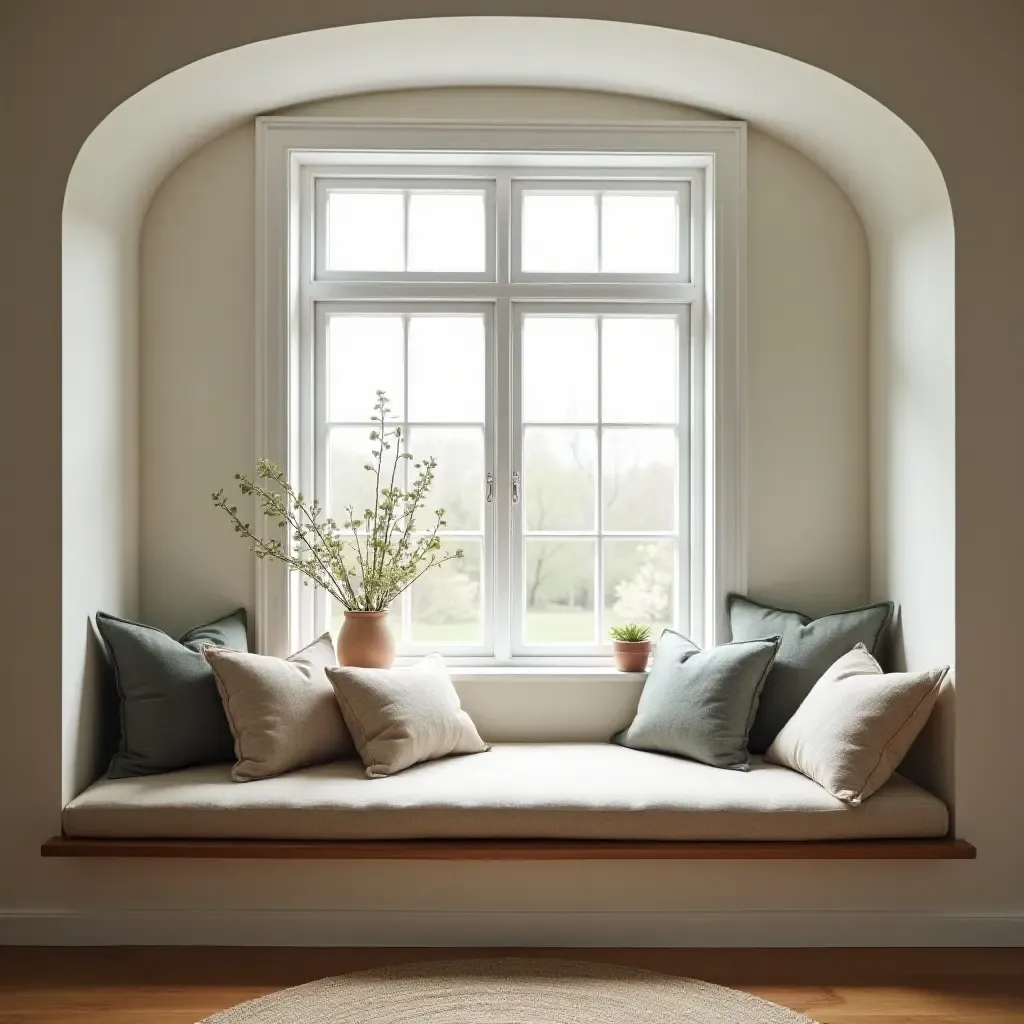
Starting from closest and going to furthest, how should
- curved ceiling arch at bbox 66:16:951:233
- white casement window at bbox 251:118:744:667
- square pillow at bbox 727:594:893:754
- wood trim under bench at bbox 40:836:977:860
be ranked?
wood trim under bench at bbox 40:836:977:860 < curved ceiling arch at bbox 66:16:951:233 < square pillow at bbox 727:594:893:754 < white casement window at bbox 251:118:744:667

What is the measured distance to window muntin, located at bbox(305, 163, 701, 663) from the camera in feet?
11.4

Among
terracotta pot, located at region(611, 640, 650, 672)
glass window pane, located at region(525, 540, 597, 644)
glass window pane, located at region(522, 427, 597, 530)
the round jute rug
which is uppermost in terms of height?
glass window pane, located at region(522, 427, 597, 530)

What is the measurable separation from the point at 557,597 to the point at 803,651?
0.89m

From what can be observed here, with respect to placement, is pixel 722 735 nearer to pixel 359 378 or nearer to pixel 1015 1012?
pixel 1015 1012

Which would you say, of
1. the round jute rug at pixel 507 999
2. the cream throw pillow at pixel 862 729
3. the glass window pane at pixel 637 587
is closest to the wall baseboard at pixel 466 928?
the round jute rug at pixel 507 999

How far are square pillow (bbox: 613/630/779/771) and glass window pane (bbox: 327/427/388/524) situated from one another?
1239mm

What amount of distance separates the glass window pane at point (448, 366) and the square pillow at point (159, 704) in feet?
3.87

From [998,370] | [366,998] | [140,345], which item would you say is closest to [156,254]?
[140,345]

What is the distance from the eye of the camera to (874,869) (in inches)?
109

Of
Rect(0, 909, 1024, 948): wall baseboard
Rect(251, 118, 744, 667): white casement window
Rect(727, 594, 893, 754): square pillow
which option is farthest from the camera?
Rect(251, 118, 744, 667): white casement window

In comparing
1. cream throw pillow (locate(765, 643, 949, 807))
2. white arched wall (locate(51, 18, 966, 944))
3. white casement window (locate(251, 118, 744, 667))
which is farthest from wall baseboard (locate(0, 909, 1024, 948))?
white casement window (locate(251, 118, 744, 667))

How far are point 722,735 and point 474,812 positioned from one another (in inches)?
31.8

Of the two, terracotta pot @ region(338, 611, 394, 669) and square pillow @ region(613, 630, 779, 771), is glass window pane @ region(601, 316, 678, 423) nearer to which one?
square pillow @ region(613, 630, 779, 771)

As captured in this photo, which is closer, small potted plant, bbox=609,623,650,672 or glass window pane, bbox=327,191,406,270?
small potted plant, bbox=609,623,650,672
